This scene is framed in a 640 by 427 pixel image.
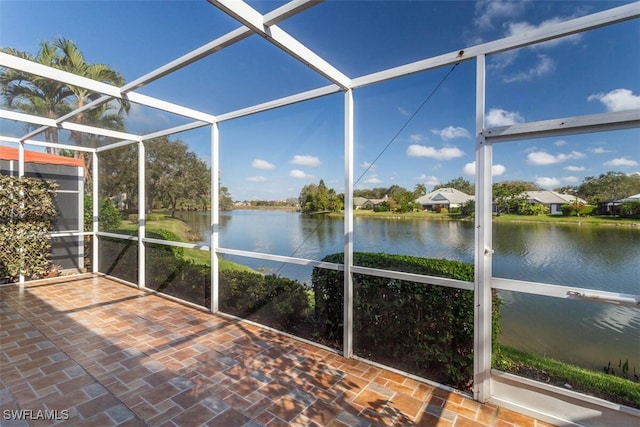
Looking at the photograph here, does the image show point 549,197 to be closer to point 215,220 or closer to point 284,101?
point 284,101

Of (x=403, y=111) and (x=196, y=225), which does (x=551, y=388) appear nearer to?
(x=403, y=111)

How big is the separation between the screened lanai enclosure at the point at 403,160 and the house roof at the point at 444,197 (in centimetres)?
14

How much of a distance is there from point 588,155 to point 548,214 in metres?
0.48

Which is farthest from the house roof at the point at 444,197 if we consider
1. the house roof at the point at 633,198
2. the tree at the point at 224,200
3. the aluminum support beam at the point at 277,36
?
the tree at the point at 224,200

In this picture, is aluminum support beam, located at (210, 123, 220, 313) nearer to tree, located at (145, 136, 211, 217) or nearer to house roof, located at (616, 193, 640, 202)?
tree, located at (145, 136, 211, 217)

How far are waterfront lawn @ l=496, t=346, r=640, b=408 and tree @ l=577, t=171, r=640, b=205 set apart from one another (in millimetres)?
1212

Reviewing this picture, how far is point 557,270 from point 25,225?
8.15 metres

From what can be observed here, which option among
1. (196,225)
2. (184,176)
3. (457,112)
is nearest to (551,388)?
(457,112)

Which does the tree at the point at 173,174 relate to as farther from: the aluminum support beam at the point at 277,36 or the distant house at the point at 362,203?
the aluminum support beam at the point at 277,36

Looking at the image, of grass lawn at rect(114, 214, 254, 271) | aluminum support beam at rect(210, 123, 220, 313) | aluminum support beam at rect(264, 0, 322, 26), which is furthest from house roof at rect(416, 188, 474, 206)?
aluminum support beam at rect(210, 123, 220, 313)

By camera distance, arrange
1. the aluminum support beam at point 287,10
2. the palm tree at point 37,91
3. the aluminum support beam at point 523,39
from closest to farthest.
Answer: the aluminum support beam at point 287,10 → the aluminum support beam at point 523,39 → the palm tree at point 37,91

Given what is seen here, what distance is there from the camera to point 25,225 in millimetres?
5539

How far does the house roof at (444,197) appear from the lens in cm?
248

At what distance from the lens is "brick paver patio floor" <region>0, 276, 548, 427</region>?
6.87 feet
